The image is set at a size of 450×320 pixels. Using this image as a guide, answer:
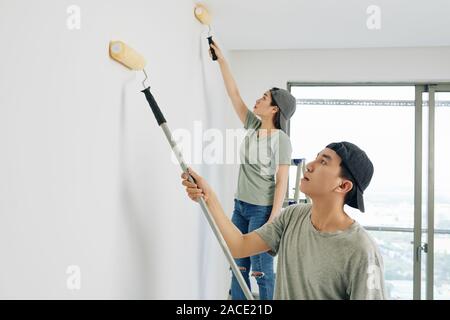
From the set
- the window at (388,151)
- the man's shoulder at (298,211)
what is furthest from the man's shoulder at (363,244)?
the window at (388,151)

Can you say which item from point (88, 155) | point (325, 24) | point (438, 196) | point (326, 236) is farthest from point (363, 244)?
point (438, 196)

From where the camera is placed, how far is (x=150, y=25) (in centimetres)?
152

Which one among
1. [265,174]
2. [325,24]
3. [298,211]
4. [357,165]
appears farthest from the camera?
[325,24]

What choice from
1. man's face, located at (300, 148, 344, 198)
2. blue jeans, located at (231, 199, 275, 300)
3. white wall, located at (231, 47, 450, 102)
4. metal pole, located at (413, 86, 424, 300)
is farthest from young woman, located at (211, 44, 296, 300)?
metal pole, located at (413, 86, 424, 300)

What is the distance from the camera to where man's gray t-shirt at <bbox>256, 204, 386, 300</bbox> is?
4.11ft

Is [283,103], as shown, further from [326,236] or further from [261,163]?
[326,236]

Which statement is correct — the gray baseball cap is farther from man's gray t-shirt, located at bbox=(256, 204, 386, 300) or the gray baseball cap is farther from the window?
the window

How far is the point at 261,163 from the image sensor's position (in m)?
2.37

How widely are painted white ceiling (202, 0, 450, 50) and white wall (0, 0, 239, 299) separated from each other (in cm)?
77

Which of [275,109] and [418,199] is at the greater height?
[275,109]

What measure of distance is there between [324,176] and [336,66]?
7.06 ft

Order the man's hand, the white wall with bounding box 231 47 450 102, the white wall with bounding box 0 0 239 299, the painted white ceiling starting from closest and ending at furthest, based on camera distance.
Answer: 1. the white wall with bounding box 0 0 239 299
2. the man's hand
3. the painted white ceiling
4. the white wall with bounding box 231 47 450 102

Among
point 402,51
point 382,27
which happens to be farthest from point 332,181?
point 402,51
